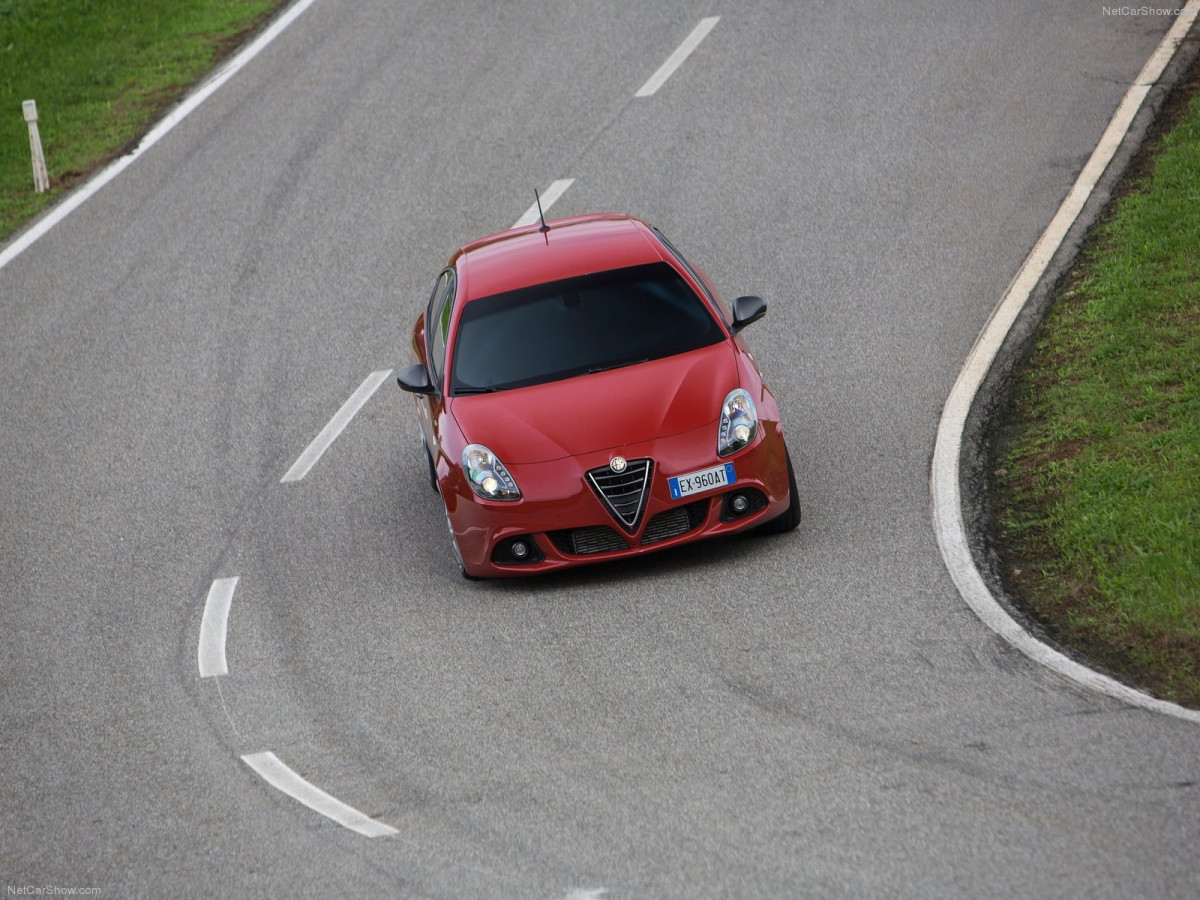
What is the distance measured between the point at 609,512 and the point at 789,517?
1.17 meters

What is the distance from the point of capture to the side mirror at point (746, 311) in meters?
9.59

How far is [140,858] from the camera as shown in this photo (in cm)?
652

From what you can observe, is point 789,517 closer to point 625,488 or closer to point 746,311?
point 625,488

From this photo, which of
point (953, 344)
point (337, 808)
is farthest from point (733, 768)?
point (953, 344)

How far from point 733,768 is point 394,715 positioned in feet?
6.28

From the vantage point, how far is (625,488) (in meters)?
8.66

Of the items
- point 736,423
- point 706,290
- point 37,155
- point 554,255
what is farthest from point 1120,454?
point 37,155

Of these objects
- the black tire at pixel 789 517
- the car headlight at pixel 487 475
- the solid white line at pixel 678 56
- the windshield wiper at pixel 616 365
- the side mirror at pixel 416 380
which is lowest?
the solid white line at pixel 678 56

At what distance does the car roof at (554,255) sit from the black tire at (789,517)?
189 cm

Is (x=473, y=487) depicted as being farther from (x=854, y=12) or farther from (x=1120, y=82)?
(x=854, y=12)

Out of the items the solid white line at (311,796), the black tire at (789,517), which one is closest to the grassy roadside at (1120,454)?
the black tire at (789,517)

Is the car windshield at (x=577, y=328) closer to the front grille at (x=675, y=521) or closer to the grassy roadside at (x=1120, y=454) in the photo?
the front grille at (x=675, y=521)

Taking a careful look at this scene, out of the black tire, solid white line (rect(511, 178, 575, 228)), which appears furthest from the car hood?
solid white line (rect(511, 178, 575, 228))

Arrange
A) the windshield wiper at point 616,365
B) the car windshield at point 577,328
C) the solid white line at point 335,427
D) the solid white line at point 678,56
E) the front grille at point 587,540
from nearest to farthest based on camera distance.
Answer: the front grille at point 587,540, the windshield wiper at point 616,365, the car windshield at point 577,328, the solid white line at point 335,427, the solid white line at point 678,56
